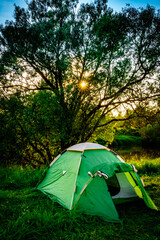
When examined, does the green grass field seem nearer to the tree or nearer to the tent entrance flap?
the tent entrance flap

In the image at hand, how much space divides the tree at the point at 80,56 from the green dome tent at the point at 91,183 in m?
3.40

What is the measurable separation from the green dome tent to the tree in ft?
11.2

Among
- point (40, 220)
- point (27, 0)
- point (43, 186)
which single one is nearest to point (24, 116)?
point (43, 186)

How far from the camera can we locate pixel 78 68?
8969 mm

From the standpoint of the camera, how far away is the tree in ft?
28.2

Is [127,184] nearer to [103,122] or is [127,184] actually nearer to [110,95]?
[110,95]

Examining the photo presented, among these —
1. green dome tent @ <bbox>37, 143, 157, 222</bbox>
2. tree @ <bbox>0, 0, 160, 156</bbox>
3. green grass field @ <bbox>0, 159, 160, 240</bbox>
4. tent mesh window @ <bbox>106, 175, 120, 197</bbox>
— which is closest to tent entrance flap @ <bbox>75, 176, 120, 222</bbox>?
green dome tent @ <bbox>37, 143, 157, 222</bbox>

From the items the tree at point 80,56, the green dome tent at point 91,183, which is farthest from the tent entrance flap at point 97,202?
the tree at point 80,56

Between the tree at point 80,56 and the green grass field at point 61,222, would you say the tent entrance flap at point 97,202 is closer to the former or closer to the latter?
the green grass field at point 61,222

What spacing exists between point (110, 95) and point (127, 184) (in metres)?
5.28

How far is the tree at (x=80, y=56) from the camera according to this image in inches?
339

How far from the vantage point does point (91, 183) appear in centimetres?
439

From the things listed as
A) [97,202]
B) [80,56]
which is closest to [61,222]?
[97,202]

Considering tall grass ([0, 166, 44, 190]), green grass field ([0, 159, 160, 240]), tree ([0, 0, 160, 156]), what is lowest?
green grass field ([0, 159, 160, 240])
